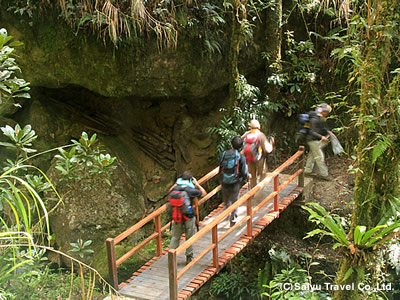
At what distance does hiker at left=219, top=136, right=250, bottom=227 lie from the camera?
603 centimetres

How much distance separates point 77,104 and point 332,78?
5861mm

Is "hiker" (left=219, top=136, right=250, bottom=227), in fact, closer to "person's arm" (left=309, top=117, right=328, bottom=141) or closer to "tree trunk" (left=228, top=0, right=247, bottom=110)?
"person's arm" (left=309, top=117, right=328, bottom=141)

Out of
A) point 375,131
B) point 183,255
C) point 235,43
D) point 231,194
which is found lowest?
point 183,255

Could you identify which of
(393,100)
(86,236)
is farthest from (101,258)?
(393,100)

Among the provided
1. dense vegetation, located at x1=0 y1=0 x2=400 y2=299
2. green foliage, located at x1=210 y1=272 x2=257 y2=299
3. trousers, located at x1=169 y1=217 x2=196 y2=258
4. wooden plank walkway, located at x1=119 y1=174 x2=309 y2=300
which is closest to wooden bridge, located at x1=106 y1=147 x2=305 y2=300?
wooden plank walkway, located at x1=119 y1=174 x2=309 y2=300

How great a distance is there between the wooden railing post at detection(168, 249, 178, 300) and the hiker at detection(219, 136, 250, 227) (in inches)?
67.4

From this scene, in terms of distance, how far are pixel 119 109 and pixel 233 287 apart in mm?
4871

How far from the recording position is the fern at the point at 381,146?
14.0 feet

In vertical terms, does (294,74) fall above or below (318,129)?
above

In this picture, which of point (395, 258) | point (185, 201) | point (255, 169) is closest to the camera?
point (185, 201)

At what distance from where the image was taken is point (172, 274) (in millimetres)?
4824

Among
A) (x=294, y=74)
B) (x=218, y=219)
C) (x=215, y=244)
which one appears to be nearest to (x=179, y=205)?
(x=218, y=219)

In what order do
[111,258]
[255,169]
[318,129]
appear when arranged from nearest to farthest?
[111,258]
[255,169]
[318,129]

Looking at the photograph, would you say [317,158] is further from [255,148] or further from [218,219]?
[218,219]
